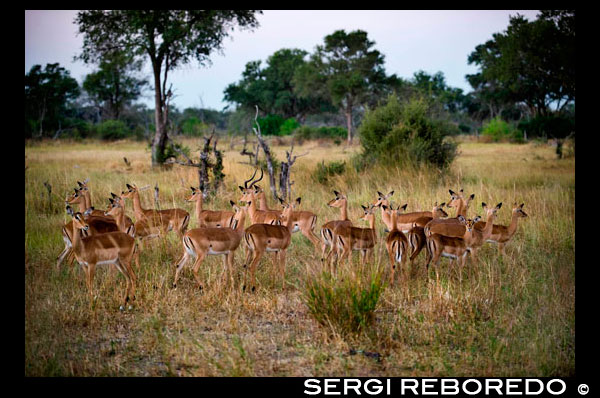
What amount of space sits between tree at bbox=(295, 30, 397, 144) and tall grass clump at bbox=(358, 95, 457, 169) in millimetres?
20484

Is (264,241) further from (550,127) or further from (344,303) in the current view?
(550,127)

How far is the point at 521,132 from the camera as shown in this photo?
31469 mm

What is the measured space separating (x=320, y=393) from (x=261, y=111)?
3913cm

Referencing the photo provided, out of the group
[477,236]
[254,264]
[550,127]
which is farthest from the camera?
[550,127]

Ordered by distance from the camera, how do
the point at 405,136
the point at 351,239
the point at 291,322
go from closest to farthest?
1. the point at 291,322
2. the point at 351,239
3. the point at 405,136

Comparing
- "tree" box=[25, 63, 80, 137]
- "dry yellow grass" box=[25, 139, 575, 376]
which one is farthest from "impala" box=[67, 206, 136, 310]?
"tree" box=[25, 63, 80, 137]

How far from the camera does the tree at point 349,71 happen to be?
34312 millimetres

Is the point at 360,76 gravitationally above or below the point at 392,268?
above

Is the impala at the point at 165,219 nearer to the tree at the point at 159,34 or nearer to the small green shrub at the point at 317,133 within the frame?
the tree at the point at 159,34

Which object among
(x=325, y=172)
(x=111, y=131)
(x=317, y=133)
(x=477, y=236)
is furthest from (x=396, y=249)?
(x=111, y=131)

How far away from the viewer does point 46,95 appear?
100ft

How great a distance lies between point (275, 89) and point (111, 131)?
13576 millimetres
